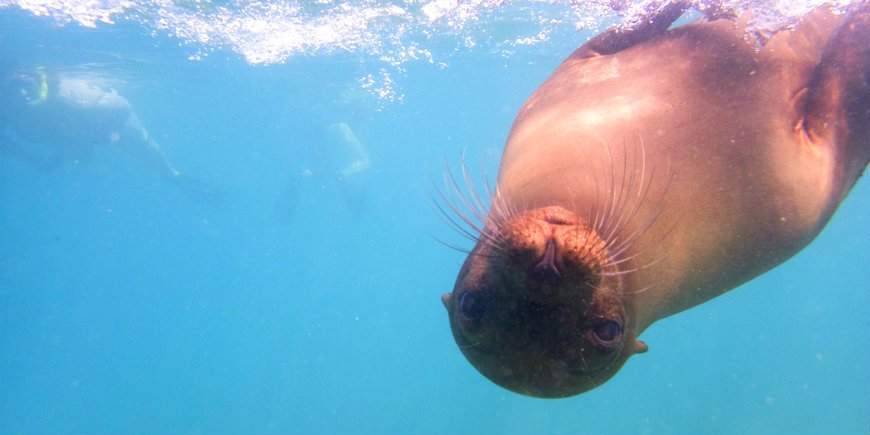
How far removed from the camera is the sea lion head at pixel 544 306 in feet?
4.50

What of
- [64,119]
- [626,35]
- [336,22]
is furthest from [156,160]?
[626,35]

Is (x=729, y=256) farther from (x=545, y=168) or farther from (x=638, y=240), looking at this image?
(x=545, y=168)

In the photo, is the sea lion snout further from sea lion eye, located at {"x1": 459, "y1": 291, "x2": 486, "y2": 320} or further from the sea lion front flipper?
the sea lion front flipper

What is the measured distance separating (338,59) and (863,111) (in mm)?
22267

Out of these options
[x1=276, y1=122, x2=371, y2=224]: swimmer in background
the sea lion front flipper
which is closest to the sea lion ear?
the sea lion front flipper

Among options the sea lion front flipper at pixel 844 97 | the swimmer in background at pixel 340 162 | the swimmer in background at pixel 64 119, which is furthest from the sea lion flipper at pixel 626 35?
the swimmer in background at pixel 340 162

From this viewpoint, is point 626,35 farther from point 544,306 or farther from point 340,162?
point 340,162

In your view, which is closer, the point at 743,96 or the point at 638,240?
the point at 638,240

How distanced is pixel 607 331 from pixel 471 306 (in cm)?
41

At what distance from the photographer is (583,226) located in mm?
1532

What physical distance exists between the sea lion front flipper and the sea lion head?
1583 mm

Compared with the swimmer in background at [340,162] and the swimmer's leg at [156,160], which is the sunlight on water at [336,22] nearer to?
the swimmer's leg at [156,160]

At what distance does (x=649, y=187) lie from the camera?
1870mm

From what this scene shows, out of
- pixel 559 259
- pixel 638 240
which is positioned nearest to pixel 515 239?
pixel 559 259
